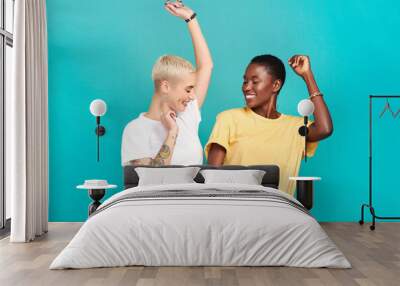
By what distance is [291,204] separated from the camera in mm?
4852

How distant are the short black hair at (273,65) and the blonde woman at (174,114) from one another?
0.65m

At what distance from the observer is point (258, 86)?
278 inches

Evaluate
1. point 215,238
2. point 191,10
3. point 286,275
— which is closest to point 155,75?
point 191,10

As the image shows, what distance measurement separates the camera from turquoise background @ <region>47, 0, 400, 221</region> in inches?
277

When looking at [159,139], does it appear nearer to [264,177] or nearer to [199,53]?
[199,53]

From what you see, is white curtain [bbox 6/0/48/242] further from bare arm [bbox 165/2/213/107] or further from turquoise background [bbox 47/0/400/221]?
bare arm [bbox 165/2/213/107]

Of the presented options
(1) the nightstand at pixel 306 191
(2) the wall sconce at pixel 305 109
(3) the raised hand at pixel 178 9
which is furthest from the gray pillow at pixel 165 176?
(3) the raised hand at pixel 178 9

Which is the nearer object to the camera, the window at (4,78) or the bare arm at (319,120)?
the window at (4,78)

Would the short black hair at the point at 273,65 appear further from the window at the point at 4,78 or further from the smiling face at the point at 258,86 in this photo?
the window at the point at 4,78

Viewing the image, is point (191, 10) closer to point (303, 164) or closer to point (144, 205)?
point (303, 164)

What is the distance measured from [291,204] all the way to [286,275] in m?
0.96

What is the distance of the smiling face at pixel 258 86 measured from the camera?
7.03 metres

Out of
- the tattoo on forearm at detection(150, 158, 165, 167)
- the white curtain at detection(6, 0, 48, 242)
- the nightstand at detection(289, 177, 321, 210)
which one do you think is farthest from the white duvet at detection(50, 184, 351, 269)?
the tattoo on forearm at detection(150, 158, 165, 167)

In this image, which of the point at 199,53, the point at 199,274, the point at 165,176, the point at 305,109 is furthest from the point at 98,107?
the point at 199,274
